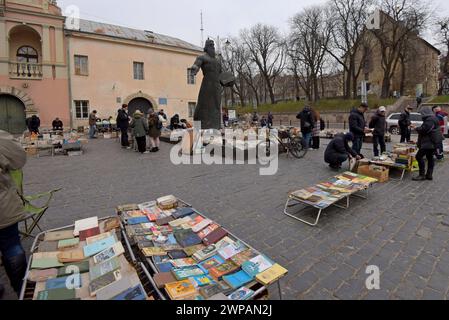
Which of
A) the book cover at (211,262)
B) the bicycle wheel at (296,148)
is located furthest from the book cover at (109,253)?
the bicycle wheel at (296,148)

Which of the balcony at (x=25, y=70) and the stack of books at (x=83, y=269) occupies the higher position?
the balcony at (x=25, y=70)

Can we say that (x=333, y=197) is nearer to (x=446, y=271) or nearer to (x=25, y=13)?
(x=446, y=271)

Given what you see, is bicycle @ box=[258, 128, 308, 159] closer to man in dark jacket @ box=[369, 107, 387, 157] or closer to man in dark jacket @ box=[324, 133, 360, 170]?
man in dark jacket @ box=[324, 133, 360, 170]

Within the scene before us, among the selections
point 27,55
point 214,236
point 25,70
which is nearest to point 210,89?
point 214,236

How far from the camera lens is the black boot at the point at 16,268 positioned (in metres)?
2.42

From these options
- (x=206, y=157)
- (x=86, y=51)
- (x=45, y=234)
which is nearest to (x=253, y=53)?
(x=86, y=51)

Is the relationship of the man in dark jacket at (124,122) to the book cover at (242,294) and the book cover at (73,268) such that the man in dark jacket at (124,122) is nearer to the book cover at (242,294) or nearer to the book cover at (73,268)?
the book cover at (73,268)

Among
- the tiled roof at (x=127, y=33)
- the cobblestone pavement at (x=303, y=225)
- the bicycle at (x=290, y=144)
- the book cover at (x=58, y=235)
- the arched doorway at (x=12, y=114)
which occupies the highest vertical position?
the tiled roof at (x=127, y=33)

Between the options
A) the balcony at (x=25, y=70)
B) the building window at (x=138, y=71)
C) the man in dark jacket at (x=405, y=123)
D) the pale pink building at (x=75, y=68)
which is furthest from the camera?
the building window at (x=138, y=71)

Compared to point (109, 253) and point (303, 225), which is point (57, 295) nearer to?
point (109, 253)

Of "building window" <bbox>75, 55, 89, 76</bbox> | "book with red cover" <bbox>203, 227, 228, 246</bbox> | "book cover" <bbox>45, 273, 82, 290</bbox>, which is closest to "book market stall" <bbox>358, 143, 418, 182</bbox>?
"book with red cover" <bbox>203, 227, 228, 246</bbox>

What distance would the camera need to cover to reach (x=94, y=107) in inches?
930

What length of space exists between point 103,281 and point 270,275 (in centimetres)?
137
